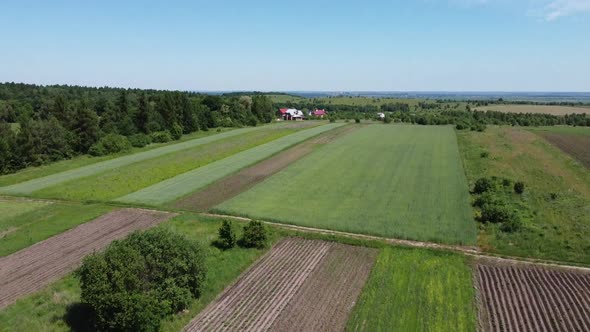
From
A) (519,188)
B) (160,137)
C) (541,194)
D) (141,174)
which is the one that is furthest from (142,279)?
(160,137)

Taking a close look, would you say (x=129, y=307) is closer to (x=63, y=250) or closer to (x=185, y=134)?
(x=63, y=250)

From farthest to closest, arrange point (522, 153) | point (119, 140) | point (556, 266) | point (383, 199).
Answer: point (119, 140) → point (522, 153) → point (383, 199) → point (556, 266)

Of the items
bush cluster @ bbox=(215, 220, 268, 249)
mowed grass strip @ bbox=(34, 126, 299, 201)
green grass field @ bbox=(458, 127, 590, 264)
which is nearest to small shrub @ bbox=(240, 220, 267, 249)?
bush cluster @ bbox=(215, 220, 268, 249)

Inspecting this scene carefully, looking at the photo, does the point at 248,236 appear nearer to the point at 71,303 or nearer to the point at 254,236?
the point at 254,236

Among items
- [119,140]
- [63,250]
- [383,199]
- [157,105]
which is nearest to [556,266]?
[383,199]

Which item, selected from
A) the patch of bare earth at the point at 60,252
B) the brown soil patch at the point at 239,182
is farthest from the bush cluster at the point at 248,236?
the brown soil patch at the point at 239,182

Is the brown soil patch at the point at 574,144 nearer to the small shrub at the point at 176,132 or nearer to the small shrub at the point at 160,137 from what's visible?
the small shrub at the point at 160,137
